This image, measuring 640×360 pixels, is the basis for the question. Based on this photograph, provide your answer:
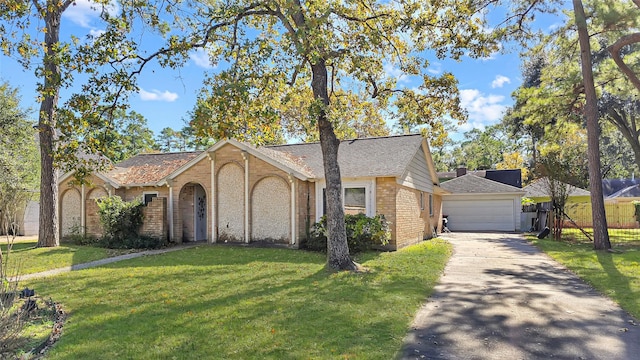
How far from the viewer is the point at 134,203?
53.1 ft

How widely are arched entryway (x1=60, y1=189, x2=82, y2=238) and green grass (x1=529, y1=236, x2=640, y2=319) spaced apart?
18.9 meters

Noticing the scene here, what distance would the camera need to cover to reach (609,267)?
10.3 metres

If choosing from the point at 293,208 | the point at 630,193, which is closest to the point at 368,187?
the point at 293,208

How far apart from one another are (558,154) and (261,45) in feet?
54.5

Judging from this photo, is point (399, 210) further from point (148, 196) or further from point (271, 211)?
point (148, 196)

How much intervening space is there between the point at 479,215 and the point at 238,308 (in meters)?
23.8

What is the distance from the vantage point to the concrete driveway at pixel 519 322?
4.66 metres

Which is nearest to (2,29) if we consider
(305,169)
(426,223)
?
(305,169)

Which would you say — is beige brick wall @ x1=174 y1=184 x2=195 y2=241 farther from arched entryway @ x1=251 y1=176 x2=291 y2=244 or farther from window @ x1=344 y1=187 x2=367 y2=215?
window @ x1=344 y1=187 x2=367 y2=215

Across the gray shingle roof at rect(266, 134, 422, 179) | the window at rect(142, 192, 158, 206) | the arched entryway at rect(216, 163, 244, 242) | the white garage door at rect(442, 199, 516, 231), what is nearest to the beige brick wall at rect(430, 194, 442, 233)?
the white garage door at rect(442, 199, 516, 231)

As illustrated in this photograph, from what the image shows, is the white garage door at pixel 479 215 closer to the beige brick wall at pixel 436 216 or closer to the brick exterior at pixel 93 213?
A: the beige brick wall at pixel 436 216

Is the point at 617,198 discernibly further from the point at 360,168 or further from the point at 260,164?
the point at 260,164

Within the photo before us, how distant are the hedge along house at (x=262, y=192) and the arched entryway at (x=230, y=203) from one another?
0.04 meters

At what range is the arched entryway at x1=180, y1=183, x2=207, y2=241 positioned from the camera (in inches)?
667
